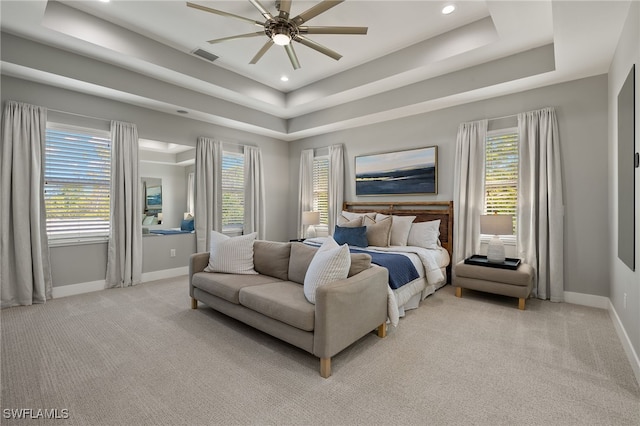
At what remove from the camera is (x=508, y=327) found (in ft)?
9.67

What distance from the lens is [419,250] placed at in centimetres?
393

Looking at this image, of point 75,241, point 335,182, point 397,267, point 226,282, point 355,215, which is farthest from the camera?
point 335,182

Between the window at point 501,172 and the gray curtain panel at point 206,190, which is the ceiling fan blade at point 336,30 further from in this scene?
the gray curtain panel at point 206,190

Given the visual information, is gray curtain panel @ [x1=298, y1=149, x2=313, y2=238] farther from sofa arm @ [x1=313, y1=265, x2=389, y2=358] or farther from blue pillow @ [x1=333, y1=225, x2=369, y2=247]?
sofa arm @ [x1=313, y1=265, x2=389, y2=358]

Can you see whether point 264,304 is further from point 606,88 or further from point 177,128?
point 606,88

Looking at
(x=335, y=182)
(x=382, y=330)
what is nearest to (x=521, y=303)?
(x=382, y=330)

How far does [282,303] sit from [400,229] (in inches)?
104

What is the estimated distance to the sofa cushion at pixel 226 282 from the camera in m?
2.87

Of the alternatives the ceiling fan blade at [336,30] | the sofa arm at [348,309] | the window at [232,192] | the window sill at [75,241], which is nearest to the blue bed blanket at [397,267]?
the sofa arm at [348,309]

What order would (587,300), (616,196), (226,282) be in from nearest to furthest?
(616,196), (226,282), (587,300)

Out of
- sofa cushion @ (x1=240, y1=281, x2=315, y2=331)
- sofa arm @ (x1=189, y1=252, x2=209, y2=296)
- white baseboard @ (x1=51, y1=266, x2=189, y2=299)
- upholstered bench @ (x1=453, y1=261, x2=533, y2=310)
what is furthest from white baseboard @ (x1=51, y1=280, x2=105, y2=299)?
upholstered bench @ (x1=453, y1=261, x2=533, y2=310)

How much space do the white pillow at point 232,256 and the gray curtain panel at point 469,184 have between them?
308 cm

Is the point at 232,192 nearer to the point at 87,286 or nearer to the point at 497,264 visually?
the point at 87,286

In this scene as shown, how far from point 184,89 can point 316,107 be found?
7.40 feet
